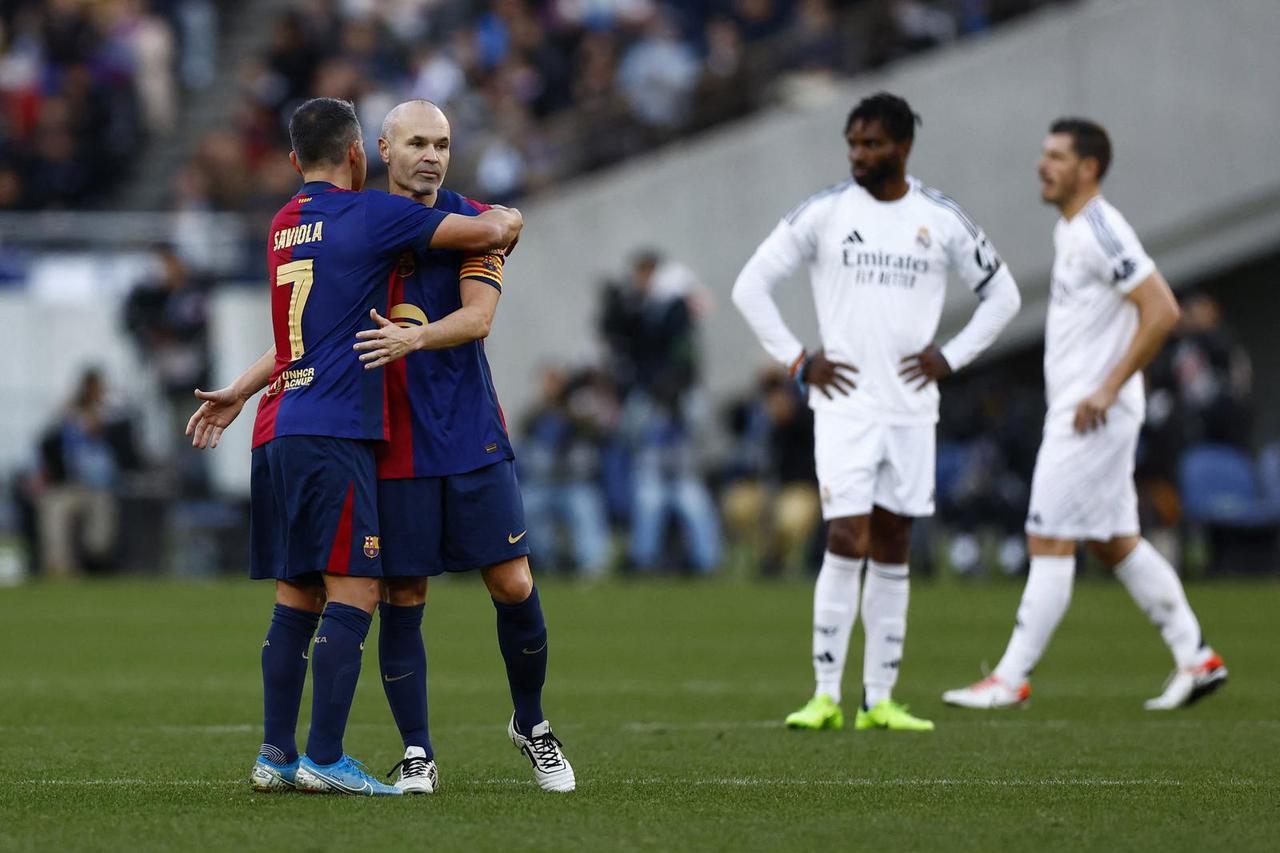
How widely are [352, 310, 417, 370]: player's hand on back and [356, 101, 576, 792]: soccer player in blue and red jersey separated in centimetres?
7

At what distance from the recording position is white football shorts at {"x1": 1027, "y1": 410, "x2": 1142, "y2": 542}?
9203mm

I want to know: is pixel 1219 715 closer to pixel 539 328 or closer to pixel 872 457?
pixel 872 457

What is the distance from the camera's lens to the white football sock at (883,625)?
8.52 meters

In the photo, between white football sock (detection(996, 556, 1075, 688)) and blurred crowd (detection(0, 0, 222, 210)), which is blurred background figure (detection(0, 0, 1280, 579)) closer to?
blurred crowd (detection(0, 0, 222, 210))

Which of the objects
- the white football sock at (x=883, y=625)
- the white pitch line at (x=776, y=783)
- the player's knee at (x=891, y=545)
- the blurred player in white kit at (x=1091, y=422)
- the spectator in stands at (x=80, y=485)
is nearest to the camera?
the white pitch line at (x=776, y=783)

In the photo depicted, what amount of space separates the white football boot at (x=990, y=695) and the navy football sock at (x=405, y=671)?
10.7ft

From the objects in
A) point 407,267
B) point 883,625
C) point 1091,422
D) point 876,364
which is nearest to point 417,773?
point 407,267

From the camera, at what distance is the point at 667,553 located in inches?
766

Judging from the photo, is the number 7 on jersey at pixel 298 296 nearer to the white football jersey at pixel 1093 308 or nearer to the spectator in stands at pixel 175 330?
the white football jersey at pixel 1093 308

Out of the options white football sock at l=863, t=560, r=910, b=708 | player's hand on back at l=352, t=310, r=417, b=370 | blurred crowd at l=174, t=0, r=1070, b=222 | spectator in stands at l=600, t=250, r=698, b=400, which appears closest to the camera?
player's hand on back at l=352, t=310, r=417, b=370

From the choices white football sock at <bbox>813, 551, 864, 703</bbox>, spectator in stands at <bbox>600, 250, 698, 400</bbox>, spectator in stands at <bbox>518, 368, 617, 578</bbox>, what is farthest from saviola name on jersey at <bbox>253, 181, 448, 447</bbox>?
spectator in stands at <bbox>518, 368, 617, 578</bbox>

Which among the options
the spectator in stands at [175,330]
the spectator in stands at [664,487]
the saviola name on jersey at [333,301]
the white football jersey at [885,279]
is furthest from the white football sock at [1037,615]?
the spectator in stands at [175,330]

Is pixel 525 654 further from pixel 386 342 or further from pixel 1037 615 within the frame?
pixel 1037 615

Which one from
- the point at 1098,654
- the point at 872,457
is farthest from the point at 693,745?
the point at 1098,654
